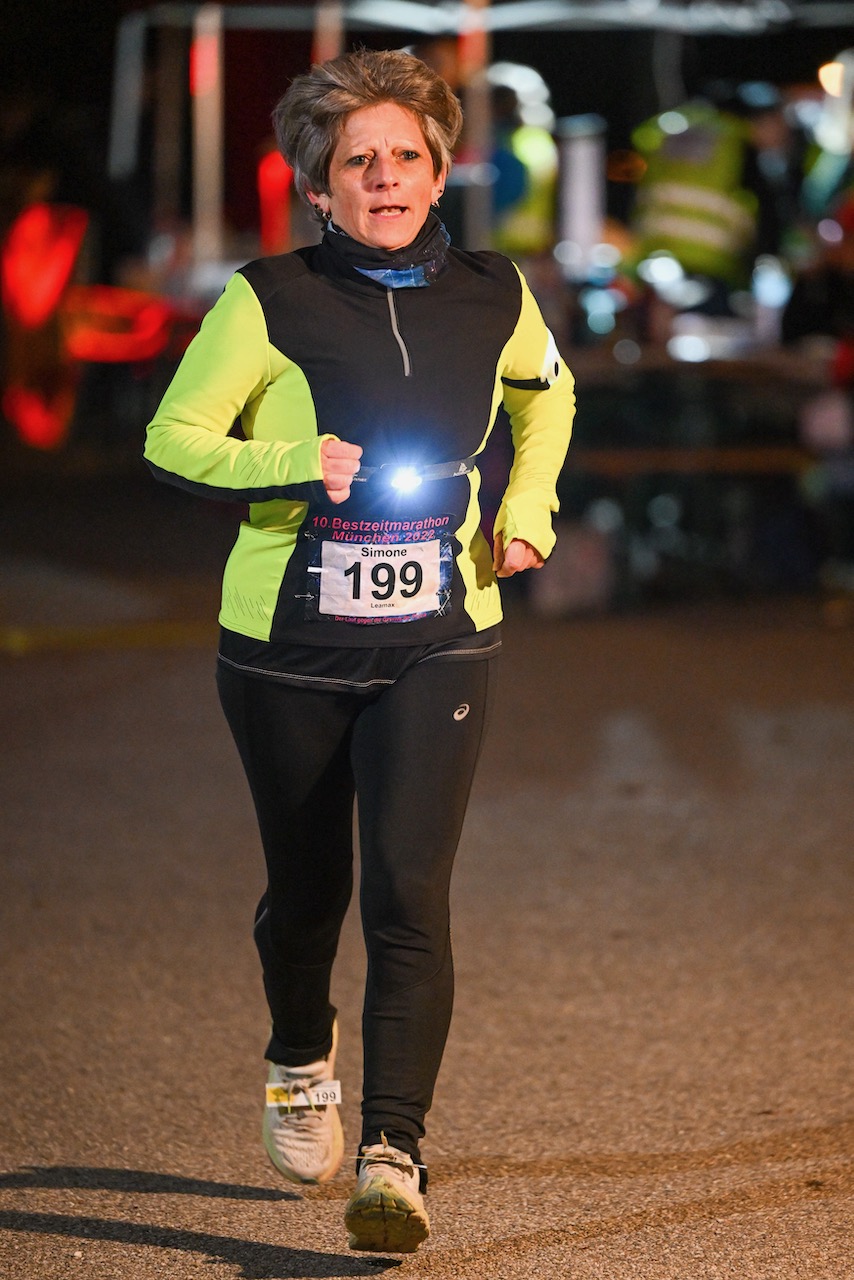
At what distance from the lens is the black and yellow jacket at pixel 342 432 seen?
132 inches

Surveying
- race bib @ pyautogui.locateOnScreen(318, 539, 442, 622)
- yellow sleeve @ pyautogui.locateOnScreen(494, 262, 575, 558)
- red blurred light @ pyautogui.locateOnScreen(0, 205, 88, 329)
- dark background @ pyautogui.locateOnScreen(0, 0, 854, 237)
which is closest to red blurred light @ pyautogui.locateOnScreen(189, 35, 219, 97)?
dark background @ pyautogui.locateOnScreen(0, 0, 854, 237)

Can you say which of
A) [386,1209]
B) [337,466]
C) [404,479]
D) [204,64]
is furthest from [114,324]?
[386,1209]

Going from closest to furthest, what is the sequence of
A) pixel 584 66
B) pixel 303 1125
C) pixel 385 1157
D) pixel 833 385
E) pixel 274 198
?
pixel 385 1157, pixel 303 1125, pixel 833 385, pixel 274 198, pixel 584 66

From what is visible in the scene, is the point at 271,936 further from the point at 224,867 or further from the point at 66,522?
the point at 66,522

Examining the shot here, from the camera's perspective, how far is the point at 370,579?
11.1 feet

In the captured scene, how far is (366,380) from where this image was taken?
336cm

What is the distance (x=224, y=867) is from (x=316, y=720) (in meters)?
2.75

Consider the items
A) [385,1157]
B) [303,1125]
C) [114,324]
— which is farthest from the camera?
[114,324]

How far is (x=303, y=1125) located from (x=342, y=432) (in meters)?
1.28

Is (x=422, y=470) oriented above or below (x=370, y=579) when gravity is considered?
above

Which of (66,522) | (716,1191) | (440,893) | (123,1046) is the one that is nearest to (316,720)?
(440,893)

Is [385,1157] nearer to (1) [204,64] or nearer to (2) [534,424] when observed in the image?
(2) [534,424]

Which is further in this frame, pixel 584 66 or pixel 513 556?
pixel 584 66

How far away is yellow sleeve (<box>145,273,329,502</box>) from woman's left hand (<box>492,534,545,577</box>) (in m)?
0.40
